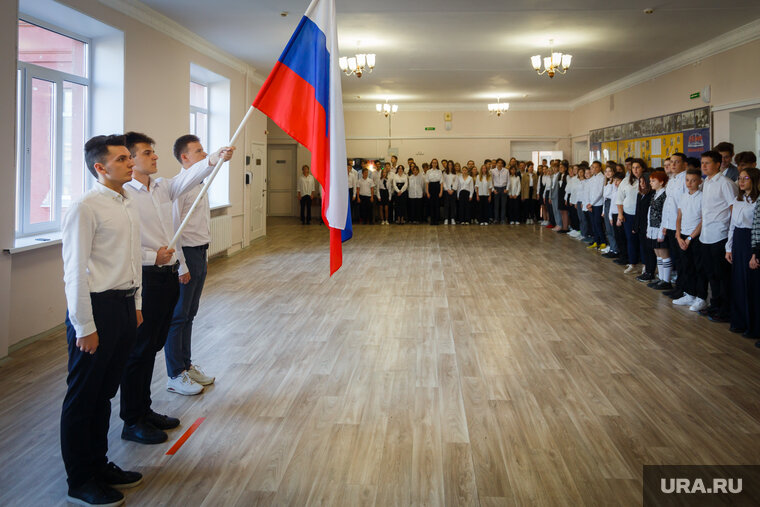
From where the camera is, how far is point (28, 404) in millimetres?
3664

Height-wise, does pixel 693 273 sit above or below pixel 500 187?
below

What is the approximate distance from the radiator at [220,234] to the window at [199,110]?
1488mm

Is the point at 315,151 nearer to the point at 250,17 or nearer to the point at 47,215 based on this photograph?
the point at 47,215

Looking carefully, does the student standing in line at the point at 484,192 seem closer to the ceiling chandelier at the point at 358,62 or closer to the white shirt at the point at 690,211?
the ceiling chandelier at the point at 358,62

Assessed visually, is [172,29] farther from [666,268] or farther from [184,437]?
[666,268]

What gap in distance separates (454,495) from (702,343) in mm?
3448

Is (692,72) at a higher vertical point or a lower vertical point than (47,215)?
higher

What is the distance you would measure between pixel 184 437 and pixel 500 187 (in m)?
13.8

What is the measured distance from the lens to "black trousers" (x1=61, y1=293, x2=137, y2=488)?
2531 millimetres

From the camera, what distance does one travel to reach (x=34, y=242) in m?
5.06

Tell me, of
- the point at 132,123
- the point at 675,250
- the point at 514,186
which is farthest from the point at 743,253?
the point at 514,186

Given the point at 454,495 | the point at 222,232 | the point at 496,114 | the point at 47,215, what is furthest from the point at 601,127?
the point at 454,495

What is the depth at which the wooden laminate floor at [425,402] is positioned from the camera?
2770mm

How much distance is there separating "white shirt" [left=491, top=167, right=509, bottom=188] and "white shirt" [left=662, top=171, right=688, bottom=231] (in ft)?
29.9
